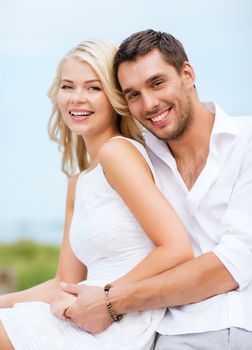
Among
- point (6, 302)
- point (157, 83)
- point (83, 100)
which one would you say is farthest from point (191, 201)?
point (6, 302)

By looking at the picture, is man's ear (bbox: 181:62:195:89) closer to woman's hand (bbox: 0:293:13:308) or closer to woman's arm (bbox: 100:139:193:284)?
woman's arm (bbox: 100:139:193:284)

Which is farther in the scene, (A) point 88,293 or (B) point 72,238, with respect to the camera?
(B) point 72,238

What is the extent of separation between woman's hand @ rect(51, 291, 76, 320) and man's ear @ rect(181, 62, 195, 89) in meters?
0.86

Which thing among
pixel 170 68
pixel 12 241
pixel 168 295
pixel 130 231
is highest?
pixel 170 68

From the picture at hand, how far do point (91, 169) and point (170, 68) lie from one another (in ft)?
1.53

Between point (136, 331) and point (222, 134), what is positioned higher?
point (222, 134)

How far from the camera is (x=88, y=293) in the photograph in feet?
7.09

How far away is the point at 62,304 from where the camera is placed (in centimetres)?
217

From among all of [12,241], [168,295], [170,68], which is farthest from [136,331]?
[12,241]

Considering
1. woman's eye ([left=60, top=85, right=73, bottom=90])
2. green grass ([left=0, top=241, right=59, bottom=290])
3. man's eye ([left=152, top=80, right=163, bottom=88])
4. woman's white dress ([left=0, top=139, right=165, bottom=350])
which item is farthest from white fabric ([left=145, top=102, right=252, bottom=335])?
green grass ([left=0, top=241, right=59, bottom=290])

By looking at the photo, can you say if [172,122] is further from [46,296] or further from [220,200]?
[46,296]

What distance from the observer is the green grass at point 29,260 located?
10945 mm

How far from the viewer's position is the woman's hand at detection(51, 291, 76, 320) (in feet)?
7.10

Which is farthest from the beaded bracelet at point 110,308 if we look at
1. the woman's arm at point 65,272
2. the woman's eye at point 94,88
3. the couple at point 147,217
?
the woman's eye at point 94,88
